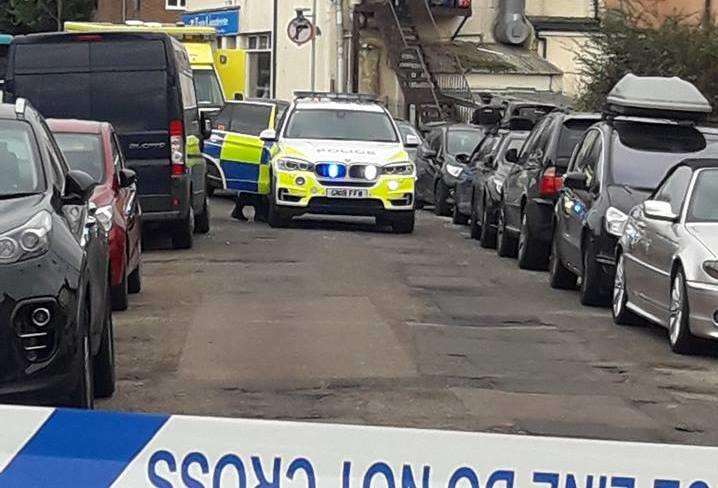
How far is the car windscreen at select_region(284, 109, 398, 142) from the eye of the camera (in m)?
22.4

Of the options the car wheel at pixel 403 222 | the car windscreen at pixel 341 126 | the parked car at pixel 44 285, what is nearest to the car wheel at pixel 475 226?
the car wheel at pixel 403 222

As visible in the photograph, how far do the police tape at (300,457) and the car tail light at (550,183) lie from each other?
13454mm

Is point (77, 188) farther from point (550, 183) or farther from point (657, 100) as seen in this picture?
point (550, 183)

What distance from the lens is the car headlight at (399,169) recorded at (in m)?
21.7

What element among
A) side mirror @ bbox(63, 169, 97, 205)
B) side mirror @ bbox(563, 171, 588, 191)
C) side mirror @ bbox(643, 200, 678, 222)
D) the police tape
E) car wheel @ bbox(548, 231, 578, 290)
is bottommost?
car wheel @ bbox(548, 231, 578, 290)

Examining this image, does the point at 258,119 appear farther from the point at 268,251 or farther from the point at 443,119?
the point at 443,119

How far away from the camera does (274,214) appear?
22000mm

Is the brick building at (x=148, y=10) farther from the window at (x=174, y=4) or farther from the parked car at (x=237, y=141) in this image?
the parked car at (x=237, y=141)

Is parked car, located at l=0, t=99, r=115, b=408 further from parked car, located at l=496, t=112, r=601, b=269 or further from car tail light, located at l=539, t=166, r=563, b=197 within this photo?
parked car, located at l=496, t=112, r=601, b=269

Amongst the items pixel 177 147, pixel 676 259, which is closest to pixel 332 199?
pixel 177 147

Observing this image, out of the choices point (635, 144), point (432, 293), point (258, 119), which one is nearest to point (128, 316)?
point (432, 293)

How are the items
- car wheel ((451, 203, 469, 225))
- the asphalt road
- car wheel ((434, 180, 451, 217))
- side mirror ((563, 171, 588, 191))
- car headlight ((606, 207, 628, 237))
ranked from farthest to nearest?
car wheel ((434, 180, 451, 217)) → car wheel ((451, 203, 469, 225)) → side mirror ((563, 171, 588, 191)) → car headlight ((606, 207, 628, 237)) → the asphalt road

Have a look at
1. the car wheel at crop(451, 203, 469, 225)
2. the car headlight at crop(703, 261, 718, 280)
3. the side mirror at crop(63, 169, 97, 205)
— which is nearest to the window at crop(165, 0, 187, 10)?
the car wheel at crop(451, 203, 469, 225)

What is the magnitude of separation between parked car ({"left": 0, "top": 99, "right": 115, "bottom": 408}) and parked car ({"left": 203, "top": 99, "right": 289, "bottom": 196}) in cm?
1464
